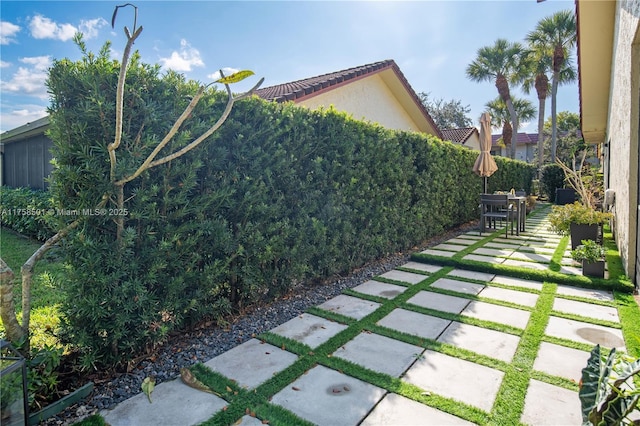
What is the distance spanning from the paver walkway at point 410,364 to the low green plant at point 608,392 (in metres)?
0.79

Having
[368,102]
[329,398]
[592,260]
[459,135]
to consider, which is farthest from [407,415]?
[459,135]

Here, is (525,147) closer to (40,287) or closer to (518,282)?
(518,282)

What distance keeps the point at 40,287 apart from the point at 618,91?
421 inches

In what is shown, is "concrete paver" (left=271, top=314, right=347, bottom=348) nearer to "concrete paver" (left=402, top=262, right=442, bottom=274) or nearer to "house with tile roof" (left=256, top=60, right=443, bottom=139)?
"concrete paver" (left=402, top=262, right=442, bottom=274)

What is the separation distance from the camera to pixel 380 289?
5.11 meters

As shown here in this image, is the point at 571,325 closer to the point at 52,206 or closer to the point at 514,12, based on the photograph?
the point at 52,206

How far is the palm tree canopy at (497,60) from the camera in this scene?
25562 millimetres

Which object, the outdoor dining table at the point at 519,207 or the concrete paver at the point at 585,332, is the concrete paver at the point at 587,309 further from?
the outdoor dining table at the point at 519,207

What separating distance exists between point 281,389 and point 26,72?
4.36 metres

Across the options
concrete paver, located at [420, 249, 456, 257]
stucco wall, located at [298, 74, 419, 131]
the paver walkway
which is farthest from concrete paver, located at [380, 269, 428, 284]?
stucco wall, located at [298, 74, 419, 131]

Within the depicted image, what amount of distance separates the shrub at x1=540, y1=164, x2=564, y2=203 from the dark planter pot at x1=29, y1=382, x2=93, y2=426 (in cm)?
2391

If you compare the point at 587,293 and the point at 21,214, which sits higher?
the point at 21,214

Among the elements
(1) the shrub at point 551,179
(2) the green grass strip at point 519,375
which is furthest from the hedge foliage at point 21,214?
(1) the shrub at point 551,179

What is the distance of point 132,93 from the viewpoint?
9.46 ft
